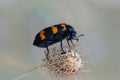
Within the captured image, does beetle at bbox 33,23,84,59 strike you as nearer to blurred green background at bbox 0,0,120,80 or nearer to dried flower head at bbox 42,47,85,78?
dried flower head at bbox 42,47,85,78

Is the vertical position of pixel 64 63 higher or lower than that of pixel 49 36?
lower

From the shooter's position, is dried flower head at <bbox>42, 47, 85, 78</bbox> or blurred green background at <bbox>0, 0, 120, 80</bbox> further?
blurred green background at <bbox>0, 0, 120, 80</bbox>

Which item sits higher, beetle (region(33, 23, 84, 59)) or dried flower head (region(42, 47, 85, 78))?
beetle (region(33, 23, 84, 59))

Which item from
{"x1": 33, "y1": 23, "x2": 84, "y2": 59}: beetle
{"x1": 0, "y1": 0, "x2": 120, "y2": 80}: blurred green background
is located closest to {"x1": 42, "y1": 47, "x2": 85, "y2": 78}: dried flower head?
{"x1": 33, "y1": 23, "x2": 84, "y2": 59}: beetle

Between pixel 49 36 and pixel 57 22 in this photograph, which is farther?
pixel 57 22

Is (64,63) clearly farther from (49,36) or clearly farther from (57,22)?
(57,22)

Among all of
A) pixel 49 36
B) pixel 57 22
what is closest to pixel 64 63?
pixel 49 36
